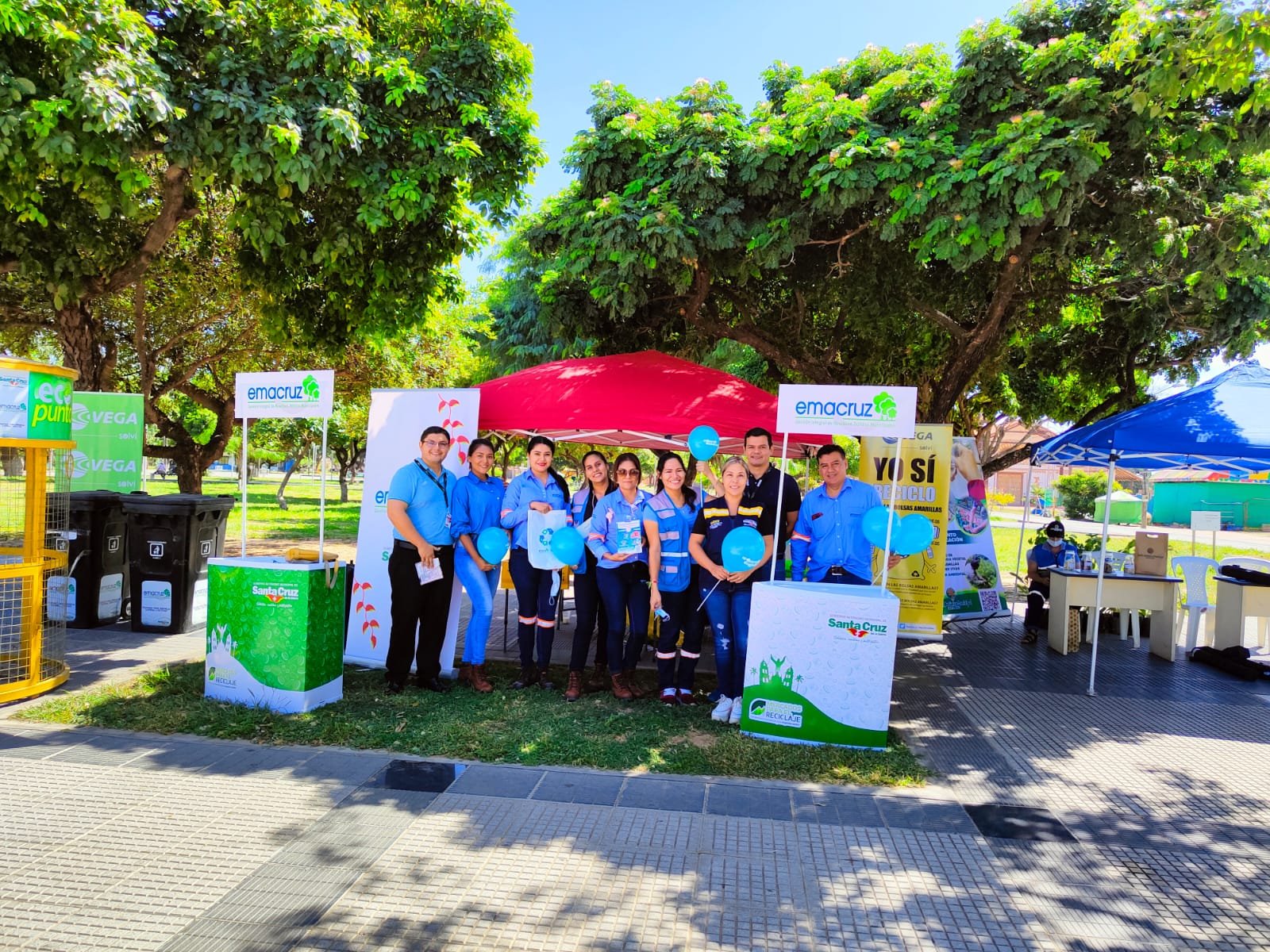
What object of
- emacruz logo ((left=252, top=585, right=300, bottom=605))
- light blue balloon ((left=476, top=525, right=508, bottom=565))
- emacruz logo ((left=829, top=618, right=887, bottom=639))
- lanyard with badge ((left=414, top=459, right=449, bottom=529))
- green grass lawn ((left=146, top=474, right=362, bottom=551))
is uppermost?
lanyard with badge ((left=414, top=459, right=449, bottom=529))

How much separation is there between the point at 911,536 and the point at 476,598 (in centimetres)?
317

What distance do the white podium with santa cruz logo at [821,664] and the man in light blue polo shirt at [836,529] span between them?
632 mm

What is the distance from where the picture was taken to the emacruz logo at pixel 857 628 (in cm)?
464

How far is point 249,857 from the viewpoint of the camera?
10.7 feet

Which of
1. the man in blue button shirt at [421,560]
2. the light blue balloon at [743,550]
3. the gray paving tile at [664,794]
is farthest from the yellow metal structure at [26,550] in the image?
the light blue balloon at [743,550]

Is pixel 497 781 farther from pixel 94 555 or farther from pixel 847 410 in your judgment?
pixel 94 555

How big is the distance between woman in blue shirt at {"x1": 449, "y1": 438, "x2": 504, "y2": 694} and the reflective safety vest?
4.25 ft

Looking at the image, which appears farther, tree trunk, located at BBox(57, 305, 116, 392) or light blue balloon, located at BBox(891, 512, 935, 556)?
tree trunk, located at BBox(57, 305, 116, 392)

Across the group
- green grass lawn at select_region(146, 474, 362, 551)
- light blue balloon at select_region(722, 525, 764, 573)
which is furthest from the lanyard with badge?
green grass lawn at select_region(146, 474, 362, 551)

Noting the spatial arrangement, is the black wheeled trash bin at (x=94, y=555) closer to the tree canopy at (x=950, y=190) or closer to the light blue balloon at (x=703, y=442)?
the tree canopy at (x=950, y=190)

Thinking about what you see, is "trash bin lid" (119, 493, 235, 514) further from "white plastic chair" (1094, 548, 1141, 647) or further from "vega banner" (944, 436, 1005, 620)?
"white plastic chair" (1094, 548, 1141, 647)

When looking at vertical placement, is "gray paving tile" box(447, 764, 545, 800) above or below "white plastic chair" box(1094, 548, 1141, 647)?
below

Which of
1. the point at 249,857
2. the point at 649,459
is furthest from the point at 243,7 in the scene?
the point at 649,459

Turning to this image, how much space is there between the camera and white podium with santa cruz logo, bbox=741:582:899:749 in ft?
15.3
